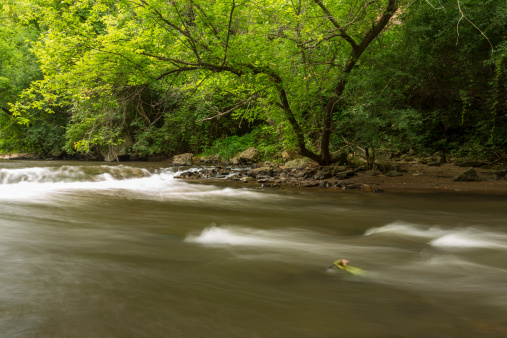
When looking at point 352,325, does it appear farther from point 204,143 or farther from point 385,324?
point 204,143

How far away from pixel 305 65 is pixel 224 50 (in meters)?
2.53

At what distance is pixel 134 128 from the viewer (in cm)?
2333

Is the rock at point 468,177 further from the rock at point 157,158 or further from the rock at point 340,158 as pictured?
the rock at point 157,158

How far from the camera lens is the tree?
26.6 feet

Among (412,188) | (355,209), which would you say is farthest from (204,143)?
(355,209)

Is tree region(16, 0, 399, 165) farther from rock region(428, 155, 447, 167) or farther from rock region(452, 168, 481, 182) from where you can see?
rock region(428, 155, 447, 167)

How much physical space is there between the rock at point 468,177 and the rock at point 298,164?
5183 mm

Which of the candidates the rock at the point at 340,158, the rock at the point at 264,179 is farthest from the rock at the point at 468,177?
the rock at the point at 264,179

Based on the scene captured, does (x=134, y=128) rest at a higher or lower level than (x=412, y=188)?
higher

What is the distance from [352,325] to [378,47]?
36.3 feet

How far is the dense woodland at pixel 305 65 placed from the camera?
833 cm

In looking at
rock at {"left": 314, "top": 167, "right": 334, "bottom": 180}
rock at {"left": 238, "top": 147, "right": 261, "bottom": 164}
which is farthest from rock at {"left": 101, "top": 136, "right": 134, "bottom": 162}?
rock at {"left": 314, "top": 167, "right": 334, "bottom": 180}

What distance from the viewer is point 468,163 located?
1182 centimetres

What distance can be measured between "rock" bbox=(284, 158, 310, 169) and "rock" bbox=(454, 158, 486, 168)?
525 centimetres
